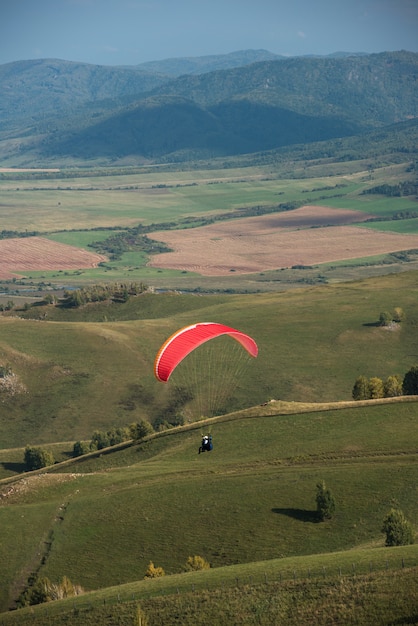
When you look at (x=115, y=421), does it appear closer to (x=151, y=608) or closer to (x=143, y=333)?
(x=143, y=333)

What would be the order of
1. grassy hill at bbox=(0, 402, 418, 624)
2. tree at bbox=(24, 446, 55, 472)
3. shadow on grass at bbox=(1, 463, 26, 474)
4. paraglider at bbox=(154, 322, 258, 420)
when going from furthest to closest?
paraglider at bbox=(154, 322, 258, 420), shadow on grass at bbox=(1, 463, 26, 474), tree at bbox=(24, 446, 55, 472), grassy hill at bbox=(0, 402, 418, 624)

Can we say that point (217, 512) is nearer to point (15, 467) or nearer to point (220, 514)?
point (220, 514)

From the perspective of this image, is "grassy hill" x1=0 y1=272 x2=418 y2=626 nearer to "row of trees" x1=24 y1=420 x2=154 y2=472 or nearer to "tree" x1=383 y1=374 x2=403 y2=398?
"row of trees" x1=24 y1=420 x2=154 y2=472

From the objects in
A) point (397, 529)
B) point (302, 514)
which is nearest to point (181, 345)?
point (302, 514)

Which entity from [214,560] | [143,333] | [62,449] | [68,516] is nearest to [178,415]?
[62,449]

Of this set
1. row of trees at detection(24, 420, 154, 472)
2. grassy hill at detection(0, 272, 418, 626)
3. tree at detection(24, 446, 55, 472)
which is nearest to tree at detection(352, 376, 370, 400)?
grassy hill at detection(0, 272, 418, 626)

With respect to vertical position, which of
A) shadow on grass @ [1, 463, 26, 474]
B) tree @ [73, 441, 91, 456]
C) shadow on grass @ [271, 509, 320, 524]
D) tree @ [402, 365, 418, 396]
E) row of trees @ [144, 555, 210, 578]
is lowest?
shadow on grass @ [1, 463, 26, 474]

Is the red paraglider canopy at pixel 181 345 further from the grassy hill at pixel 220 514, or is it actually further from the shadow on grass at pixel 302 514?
the grassy hill at pixel 220 514
